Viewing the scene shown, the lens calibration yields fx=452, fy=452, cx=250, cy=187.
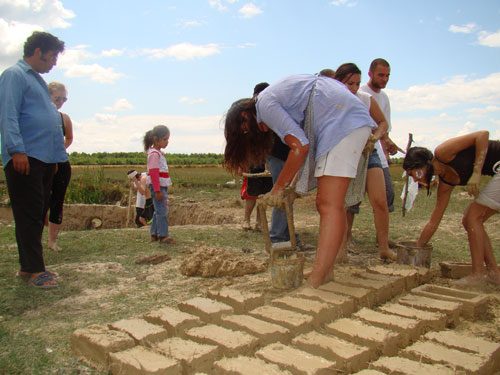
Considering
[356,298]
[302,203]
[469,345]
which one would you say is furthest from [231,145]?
[302,203]

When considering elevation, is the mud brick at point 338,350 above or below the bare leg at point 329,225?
below

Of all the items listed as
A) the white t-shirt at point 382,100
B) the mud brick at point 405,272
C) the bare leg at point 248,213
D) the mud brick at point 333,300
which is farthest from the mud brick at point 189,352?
the bare leg at point 248,213

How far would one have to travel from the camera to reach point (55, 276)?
3.57 meters

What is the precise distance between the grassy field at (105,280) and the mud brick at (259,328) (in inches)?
26.8

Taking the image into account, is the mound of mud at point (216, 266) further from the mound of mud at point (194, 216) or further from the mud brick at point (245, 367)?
the mound of mud at point (194, 216)

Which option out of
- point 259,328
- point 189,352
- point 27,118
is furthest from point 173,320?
point 27,118

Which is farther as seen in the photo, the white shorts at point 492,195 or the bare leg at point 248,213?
the bare leg at point 248,213

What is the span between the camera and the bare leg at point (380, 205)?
13.5 feet

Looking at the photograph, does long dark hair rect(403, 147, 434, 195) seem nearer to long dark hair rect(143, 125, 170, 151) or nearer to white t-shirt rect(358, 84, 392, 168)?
white t-shirt rect(358, 84, 392, 168)

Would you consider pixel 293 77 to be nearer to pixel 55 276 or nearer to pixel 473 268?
pixel 473 268

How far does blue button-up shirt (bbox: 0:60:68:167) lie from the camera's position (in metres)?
3.26

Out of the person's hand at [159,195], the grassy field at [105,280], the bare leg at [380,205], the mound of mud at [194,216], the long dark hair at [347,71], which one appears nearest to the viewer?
the grassy field at [105,280]

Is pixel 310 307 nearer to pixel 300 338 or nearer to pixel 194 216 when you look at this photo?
pixel 300 338

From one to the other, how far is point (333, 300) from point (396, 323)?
40cm
